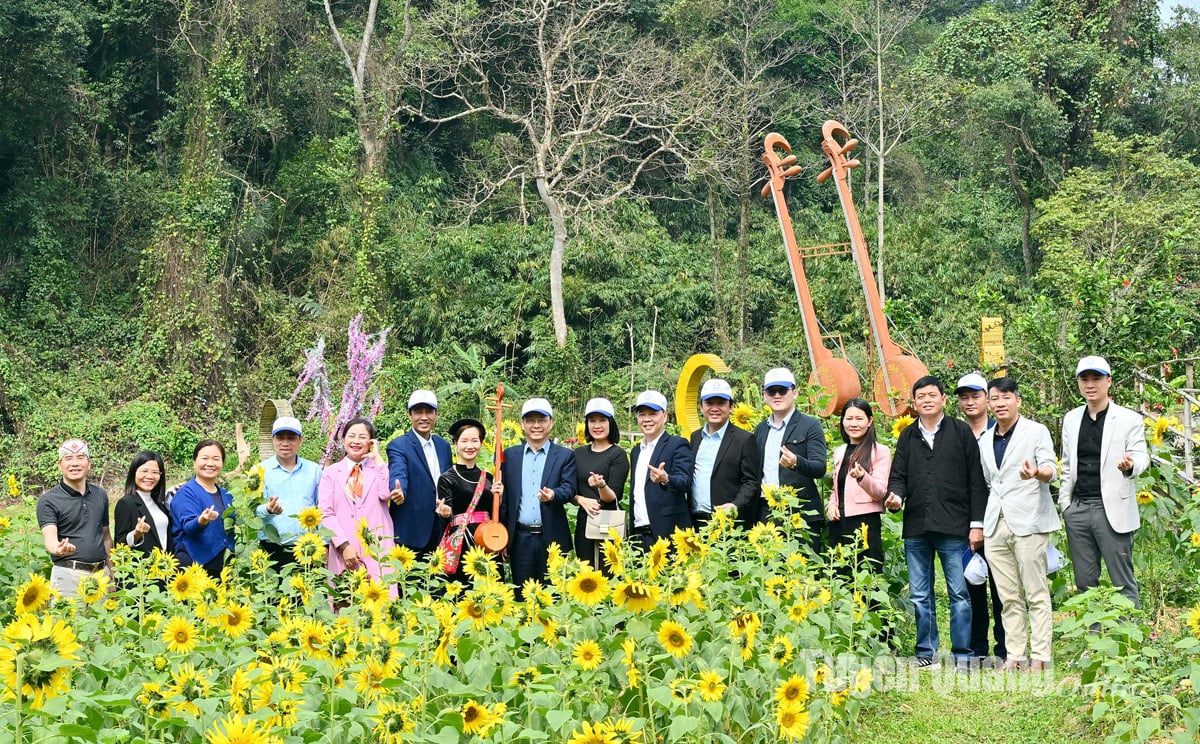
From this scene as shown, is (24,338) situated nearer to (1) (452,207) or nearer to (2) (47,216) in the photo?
(2) (47,216)

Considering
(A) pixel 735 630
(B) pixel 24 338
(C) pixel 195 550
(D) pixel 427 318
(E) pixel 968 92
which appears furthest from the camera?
(E) pixel 968 92

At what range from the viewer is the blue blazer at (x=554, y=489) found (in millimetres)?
5273

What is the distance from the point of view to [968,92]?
2134 centimetres

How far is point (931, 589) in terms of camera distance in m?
4.98

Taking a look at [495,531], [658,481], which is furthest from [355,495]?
[658,481]

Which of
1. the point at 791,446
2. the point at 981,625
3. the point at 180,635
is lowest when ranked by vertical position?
the point at 981,625

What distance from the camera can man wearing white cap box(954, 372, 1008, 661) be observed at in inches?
195

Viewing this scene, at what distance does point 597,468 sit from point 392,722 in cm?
271

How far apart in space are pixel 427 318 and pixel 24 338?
5686 mm

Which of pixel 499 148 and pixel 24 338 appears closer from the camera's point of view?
pixel 24 338

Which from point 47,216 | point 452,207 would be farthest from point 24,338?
point 452,207

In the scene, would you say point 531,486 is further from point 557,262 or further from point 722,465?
point 557,262

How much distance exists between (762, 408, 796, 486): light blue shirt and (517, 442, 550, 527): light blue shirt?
94 cm

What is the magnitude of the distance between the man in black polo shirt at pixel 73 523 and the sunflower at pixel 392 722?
8.55 ft
